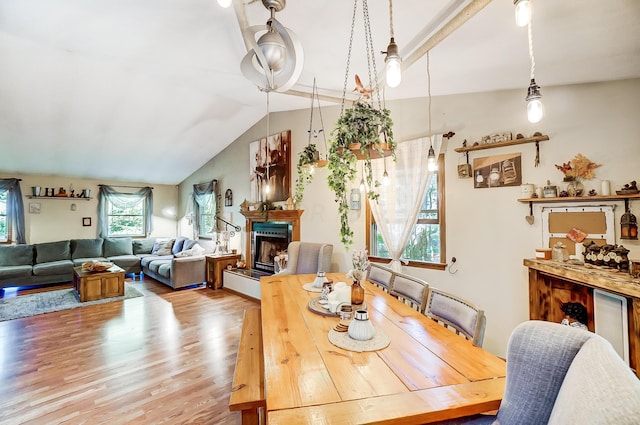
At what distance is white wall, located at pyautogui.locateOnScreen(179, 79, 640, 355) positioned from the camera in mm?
2262

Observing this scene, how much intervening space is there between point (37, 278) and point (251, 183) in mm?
4299

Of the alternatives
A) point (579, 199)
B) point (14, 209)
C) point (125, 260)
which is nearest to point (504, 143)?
point (579, 199)

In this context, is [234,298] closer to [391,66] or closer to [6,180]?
[391,66]

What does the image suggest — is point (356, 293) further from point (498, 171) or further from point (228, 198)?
point (228, 198)

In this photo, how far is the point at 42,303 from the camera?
165 inches

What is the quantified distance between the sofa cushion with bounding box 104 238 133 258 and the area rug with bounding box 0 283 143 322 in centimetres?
147

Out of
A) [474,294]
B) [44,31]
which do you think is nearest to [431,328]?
[474,294]

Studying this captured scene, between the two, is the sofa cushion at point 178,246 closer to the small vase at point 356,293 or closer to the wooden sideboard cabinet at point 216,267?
the wooden sideboard cabinet at point 216,267

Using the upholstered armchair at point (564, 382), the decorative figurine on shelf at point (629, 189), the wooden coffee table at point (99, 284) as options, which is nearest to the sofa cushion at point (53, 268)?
the wooden coffee table at point (99, 284)

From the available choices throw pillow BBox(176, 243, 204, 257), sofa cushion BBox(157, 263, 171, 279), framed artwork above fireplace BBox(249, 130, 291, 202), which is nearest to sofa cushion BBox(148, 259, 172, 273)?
sofa cushion BBox(157, 263, 171, 279)

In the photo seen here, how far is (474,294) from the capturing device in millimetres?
2912

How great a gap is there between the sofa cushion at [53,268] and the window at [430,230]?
250 inches

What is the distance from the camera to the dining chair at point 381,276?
94.3 inches

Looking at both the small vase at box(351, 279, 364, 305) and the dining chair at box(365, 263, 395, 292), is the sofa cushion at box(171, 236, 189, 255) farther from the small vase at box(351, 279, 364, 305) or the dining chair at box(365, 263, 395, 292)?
the small vase at box(351, 279, 364, 305)
